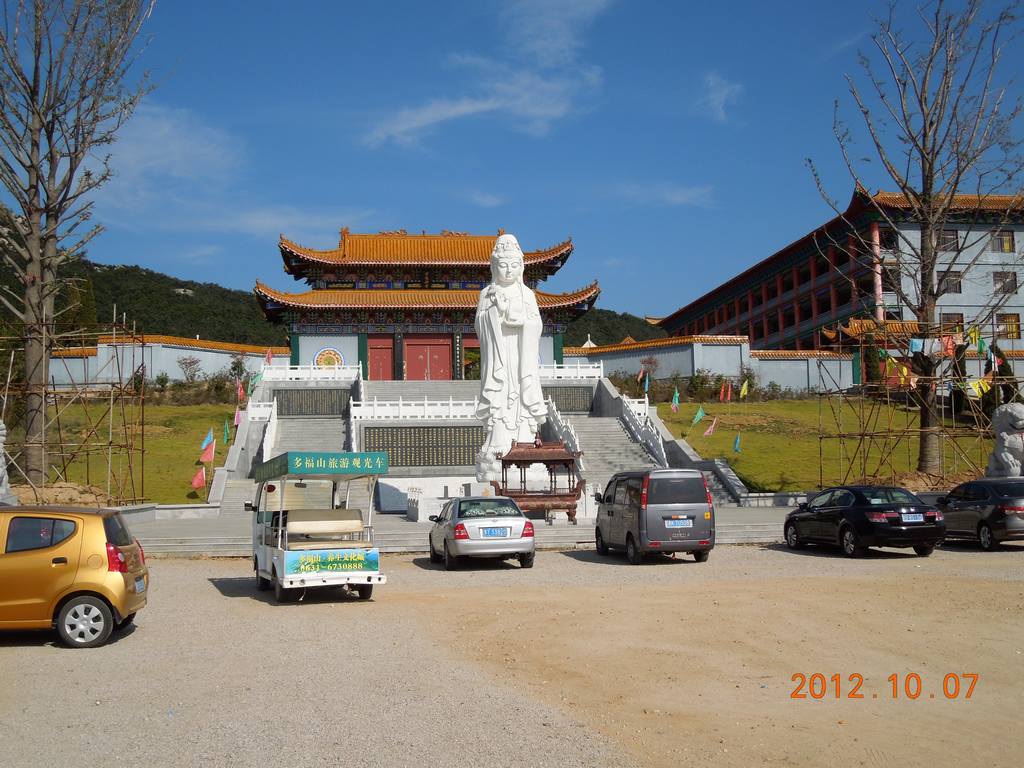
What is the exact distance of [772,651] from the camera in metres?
8.31

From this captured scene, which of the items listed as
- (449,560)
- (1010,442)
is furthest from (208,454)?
(1010,442)

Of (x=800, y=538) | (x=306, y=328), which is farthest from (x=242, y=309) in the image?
(x=800, y=538)

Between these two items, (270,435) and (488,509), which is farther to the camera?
(270,435)

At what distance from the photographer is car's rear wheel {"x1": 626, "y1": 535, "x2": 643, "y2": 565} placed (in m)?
15.4

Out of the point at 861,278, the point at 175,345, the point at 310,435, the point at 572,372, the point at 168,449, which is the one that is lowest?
the point at 168,449

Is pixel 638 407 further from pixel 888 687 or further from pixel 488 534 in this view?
pixel 888 687

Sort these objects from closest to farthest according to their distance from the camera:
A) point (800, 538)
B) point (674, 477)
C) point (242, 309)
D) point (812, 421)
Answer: point (674, 477)
point (800, 538)
point (812, 421)
point (242, 309)

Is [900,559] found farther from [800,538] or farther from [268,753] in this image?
[268,753]

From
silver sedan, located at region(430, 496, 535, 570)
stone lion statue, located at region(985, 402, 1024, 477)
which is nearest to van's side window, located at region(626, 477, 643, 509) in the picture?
silver sedan, located at region(430, 496, 535, 570)

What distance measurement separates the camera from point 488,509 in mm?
15430

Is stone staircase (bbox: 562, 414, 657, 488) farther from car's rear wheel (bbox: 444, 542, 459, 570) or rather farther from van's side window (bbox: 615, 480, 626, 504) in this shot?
car's rear wheel (bbox: 444, 542, 459, 570)

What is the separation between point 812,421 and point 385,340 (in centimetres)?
2129

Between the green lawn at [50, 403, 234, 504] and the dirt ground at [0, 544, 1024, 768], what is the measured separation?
15712 mm

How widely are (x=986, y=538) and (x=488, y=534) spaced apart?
28.9 ft
